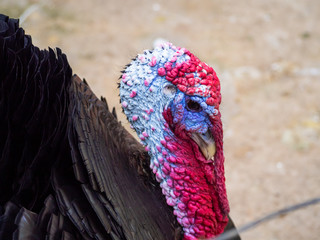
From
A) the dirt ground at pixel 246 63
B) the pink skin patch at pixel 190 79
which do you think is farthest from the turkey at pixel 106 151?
the dirt ground at pixel 246 63

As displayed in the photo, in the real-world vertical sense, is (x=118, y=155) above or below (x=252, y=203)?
above

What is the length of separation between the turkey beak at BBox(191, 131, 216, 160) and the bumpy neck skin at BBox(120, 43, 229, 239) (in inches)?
0.6

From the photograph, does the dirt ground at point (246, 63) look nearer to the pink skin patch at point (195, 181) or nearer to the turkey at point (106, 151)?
the pink skin patch at point (195, 181)

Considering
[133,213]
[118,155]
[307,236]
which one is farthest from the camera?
[307,236]

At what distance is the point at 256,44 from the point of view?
4.64 m

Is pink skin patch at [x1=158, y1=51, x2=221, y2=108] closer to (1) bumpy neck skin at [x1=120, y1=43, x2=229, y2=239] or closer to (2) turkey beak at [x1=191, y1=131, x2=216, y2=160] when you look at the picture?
(1) bumpy neck skin at [x1=120, y1=43, x2=229, y2=239]

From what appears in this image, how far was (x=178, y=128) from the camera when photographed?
173 cm

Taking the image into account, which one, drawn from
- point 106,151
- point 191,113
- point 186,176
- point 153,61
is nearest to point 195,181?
point 186,176

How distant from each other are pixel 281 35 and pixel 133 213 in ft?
12.1

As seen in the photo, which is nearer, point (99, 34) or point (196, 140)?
point (196, 140)

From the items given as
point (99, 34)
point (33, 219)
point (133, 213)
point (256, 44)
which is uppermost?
point (99, 34)

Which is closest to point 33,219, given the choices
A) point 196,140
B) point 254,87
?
point 196,140

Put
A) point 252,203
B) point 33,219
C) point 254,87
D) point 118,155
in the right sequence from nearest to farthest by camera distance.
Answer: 1. point 33,219
2. point 118,155
3. point 252,203
4. point 254,87

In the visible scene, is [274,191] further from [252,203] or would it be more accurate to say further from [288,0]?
[288,0]
